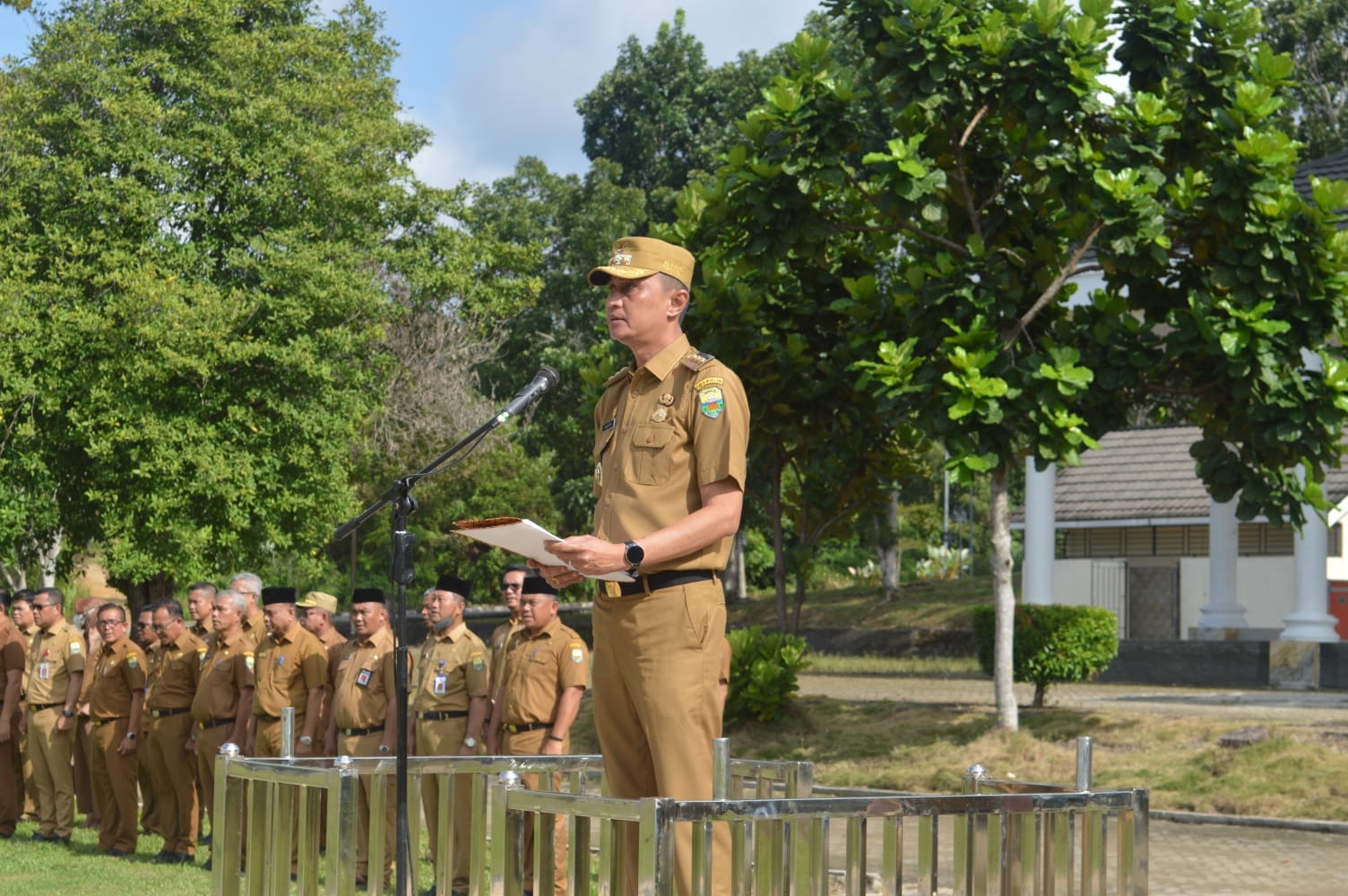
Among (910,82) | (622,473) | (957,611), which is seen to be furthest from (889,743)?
(957,611)

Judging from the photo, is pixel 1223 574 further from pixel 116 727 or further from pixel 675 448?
pixel 675 448

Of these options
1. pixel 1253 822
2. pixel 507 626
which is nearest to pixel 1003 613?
pixel 1253 822

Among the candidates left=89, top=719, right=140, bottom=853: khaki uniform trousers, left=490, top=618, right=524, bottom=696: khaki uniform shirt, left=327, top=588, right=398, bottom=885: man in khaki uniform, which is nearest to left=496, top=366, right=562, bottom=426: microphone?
left=490, top=618, right=524, bottom=696: khaki uniform shirt

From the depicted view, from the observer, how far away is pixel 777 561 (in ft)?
67.5

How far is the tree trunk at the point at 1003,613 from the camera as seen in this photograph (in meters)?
17.3

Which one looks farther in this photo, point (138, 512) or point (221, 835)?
point (138, 512)

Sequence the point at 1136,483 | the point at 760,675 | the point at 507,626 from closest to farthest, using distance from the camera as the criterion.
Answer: the point at 507,626 → the point at 760,675 → the point at 1136,483

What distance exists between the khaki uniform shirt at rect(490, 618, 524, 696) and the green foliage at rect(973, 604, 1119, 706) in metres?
8.48

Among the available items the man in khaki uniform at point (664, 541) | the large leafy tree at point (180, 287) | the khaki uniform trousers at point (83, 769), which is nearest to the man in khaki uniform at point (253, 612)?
the khaki uniform trousers at point (83, 769)

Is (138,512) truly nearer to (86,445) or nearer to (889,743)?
(86,445)

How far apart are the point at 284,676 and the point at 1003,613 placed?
7.84 meters

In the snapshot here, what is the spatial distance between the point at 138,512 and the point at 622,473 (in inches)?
832

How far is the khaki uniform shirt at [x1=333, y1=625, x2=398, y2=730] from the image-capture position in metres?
11.7

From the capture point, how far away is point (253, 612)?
13.6m
